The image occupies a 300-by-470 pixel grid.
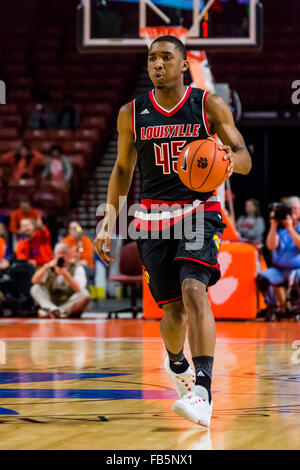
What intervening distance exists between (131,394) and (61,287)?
6235 millimetres

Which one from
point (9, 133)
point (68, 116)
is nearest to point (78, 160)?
point (68, 116)

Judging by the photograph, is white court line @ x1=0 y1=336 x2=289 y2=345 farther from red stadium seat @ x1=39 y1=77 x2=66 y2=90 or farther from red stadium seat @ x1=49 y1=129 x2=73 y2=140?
red stadium seat @ x1=39 y1=77 x2=66 y2=90

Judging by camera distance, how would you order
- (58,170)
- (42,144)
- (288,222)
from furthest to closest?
(42,144), (58,170), (288,222)

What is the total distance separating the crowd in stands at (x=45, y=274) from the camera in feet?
34.3

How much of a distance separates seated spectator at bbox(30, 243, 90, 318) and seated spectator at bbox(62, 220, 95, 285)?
676 mm

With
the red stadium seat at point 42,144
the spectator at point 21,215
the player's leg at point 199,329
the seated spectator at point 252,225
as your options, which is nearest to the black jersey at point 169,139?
the player's leg at point 199,329

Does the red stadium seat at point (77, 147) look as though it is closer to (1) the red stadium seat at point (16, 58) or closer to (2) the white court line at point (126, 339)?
(1) the red stadium seat at point (16, 58)

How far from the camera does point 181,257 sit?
386cm

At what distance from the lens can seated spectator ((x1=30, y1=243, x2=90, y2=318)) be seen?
1042 centimetres

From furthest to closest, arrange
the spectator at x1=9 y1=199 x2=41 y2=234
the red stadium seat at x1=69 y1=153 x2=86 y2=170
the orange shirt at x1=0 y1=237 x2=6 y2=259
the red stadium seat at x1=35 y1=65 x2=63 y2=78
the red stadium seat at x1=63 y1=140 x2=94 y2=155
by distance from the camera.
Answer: the red stadium seat at x1=35 y1=65 x2=63 y2=78 → the red stadium seat at x1=63 y1=140 x2=94 y2=155 → the red stadium seat at x1=69 y1=153 x2=86 y2=170 → the spectator at x1=9 y1=199 x2=41 y2=234 → the orange shirt at x1=0 y1=237 x2=6 y2=259

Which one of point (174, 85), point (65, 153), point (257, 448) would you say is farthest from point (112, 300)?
point (257, 448)

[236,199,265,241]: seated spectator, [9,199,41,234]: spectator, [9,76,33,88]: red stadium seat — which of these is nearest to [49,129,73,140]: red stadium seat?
[9,76,33,88]: red stadium seat

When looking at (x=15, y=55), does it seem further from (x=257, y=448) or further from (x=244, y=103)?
(x=257, y=448)

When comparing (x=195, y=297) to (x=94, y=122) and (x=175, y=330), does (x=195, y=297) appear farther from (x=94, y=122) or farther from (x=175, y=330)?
(x=94, y=122)
